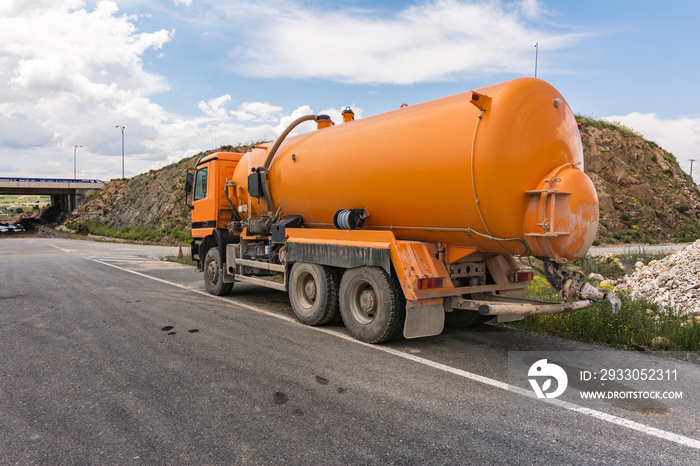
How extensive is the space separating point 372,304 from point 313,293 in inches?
52.8

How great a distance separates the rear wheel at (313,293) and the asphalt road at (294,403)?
8.2 inches

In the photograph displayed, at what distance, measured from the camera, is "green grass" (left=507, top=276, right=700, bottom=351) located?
552cm

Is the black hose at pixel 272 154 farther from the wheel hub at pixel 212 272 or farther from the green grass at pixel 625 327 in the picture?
the green grass at pixel 625 327

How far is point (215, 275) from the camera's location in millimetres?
9602

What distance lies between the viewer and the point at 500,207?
4719 millimetres

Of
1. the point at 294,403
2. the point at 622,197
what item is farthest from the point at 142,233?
the point at 622,197

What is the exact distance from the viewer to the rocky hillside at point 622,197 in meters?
30.2

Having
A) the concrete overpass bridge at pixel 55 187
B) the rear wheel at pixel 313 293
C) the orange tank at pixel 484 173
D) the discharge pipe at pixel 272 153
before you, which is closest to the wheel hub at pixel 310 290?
the rear wheel at pixel 313 293

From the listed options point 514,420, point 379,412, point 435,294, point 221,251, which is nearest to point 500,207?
point 435,294

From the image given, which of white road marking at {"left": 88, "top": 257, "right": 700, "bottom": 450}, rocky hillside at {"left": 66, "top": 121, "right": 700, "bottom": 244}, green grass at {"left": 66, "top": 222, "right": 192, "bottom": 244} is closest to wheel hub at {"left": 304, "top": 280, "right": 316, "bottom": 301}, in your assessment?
white road marking at {"left": 88, "top": 257, "right": 700, "bottom": 450}

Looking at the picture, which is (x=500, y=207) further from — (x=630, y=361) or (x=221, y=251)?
(x=221, y=251)

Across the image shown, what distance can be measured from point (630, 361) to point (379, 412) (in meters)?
3.18

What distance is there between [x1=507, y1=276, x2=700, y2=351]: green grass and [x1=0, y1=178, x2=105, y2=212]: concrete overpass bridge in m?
58.9

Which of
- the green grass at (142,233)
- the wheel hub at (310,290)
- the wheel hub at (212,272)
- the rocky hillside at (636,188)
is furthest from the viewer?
the green grass at (142,233)
